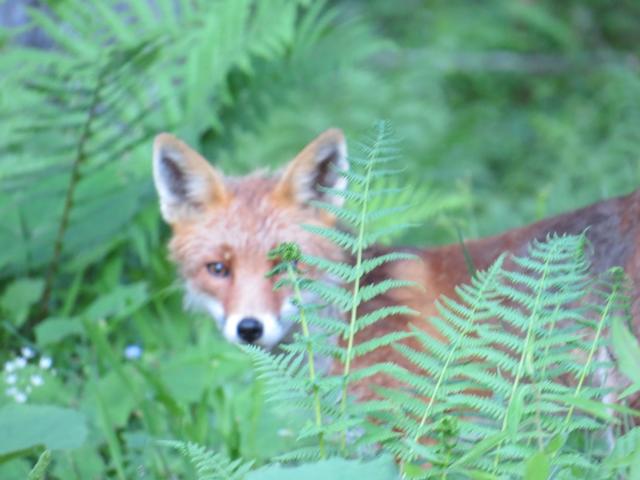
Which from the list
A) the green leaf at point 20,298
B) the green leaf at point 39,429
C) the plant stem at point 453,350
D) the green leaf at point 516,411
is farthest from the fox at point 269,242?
the green leaf at point 516,411

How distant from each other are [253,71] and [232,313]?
7.86 ft

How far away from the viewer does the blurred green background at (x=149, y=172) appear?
5.44 metres

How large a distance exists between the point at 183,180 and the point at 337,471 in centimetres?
301

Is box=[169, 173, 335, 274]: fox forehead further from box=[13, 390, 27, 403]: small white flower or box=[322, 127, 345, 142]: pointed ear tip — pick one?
box=[13, 390, 27, 403]: small white flower

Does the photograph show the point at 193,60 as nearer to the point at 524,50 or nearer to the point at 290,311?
the point at 290,311

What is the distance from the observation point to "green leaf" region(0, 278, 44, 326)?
641cm

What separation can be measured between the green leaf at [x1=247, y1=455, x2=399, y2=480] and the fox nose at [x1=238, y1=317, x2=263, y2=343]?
2118 mm

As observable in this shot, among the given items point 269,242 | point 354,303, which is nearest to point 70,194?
point 269,242

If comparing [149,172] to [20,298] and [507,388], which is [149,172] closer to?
[20,298]

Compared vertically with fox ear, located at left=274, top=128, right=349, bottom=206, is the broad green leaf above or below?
below

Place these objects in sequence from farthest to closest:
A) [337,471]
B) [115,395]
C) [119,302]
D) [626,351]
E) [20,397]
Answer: [119,302], [115,395], [20,397], [337,471], [626,351]

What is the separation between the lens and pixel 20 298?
255 inches

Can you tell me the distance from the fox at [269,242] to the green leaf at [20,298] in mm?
957

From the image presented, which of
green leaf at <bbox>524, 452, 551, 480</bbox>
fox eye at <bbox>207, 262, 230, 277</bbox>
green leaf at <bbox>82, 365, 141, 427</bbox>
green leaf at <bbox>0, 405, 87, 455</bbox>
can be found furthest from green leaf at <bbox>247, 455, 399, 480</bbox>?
fox eye at <bbox>207, 262, 230, 277</bbox>
